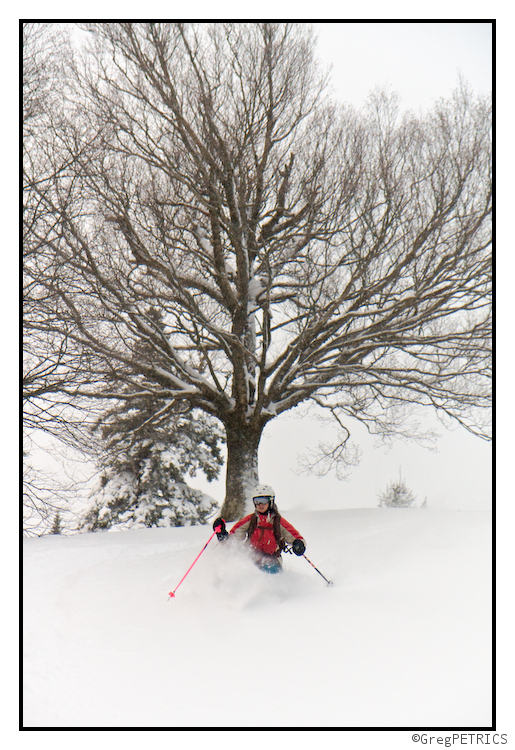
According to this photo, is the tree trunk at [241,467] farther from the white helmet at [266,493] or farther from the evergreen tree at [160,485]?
the evergreen tree at [160,485]

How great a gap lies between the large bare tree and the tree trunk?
0.03 meters

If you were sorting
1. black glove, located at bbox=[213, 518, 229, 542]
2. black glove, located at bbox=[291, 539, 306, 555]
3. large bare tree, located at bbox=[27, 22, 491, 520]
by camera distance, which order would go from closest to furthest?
1. black glove, located at bbox=[291, 539, 306, 555]
2. black glove, located at bbox=[213, 518, 229, 542]
3. large bare tree, located at bbox=[27, 22, 491, 520]

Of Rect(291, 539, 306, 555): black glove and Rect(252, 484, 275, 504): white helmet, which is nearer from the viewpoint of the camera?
Rect(291, 539, 306, 555): black glove

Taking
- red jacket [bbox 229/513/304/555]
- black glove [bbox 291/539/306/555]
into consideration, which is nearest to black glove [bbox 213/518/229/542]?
red jacket [bbox 229/513/304/555]

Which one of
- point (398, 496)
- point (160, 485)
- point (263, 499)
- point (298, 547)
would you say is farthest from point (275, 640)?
point (398, 496)

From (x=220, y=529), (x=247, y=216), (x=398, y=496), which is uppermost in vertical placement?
(x=247, y=216)

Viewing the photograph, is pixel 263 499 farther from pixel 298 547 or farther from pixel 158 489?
pixel 158 489

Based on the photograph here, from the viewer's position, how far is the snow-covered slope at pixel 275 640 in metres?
3.82

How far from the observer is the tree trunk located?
10789 mm

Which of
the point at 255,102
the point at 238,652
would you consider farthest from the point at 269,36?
the point at 238,652

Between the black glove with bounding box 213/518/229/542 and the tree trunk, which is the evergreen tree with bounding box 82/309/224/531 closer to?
the tree trunk

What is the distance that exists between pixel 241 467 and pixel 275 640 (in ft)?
20.7

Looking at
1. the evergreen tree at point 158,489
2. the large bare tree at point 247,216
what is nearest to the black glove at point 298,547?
the large bare tree at point 247,216

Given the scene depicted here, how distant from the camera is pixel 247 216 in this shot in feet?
31.6
